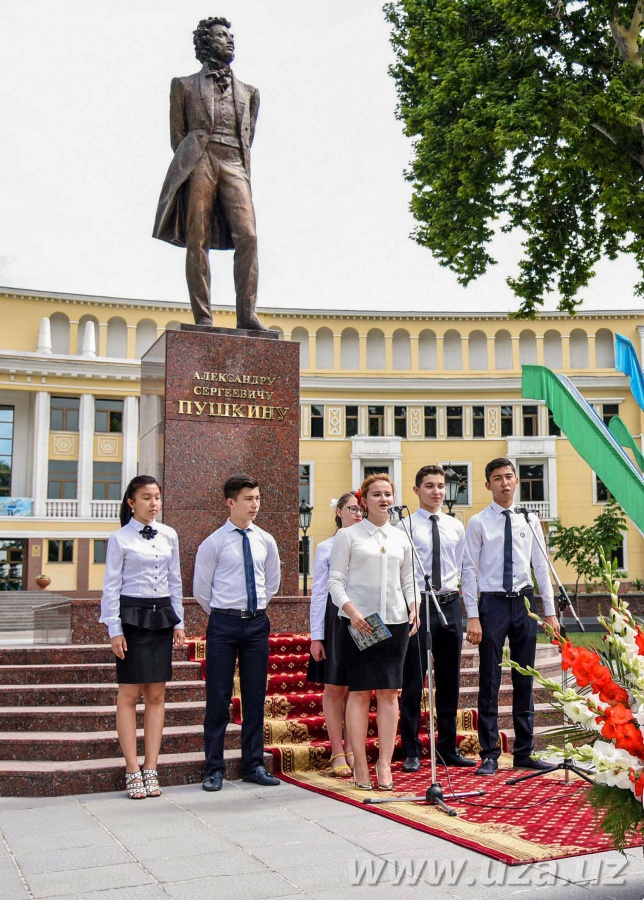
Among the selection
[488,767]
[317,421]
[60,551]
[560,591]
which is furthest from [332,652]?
[317,421]

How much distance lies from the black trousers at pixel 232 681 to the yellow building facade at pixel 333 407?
105 ft

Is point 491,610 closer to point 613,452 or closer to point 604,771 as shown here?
point 604,771

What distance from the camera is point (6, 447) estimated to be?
39.2 m

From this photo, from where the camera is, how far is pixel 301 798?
5.14 meters

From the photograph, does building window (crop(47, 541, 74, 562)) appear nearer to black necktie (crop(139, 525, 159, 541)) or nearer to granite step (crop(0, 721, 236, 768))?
granite step (crop(0, 721, 236, 768))

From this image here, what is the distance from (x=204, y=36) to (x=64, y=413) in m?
31.5

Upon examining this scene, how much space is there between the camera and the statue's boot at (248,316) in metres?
8.93

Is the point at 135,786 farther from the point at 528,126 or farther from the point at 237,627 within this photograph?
the point at 528,126

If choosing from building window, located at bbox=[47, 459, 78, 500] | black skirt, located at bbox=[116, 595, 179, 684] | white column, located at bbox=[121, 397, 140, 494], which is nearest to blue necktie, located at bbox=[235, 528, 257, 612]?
black skirt, located at bbox=[116, 595, 179, 684]

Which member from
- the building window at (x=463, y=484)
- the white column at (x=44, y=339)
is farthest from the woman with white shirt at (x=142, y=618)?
the white column at (x=44, y=339)

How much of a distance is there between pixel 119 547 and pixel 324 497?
34.6 m

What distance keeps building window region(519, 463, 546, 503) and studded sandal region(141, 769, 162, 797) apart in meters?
36.4

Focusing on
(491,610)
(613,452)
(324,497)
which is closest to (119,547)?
(491,610)

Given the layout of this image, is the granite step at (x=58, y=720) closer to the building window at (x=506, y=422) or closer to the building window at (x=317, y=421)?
the building window at (x=317, y=421)
